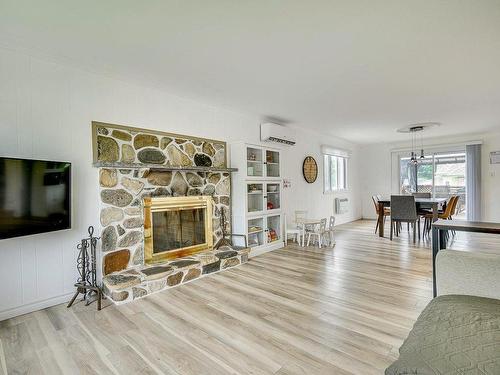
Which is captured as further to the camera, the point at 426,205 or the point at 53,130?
the point at 426,205

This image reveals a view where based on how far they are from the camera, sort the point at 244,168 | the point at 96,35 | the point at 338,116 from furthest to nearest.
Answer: the point at 338,116 → the point at 244,168 → the point at 96,35

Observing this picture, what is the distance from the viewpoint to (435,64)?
267 cm

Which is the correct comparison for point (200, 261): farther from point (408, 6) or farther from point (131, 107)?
point (408, 6)

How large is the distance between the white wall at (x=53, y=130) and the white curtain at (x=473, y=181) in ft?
23.3

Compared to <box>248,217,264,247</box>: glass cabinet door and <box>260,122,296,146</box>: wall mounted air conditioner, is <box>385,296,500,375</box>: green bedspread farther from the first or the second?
<box>260,122,296,146</box>: wall mounted air conditioner

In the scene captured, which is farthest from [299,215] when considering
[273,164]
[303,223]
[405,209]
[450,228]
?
[450,228]

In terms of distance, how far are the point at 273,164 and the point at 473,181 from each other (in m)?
5.14

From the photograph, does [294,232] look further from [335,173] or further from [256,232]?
[335,173]

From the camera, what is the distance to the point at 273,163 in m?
4.75

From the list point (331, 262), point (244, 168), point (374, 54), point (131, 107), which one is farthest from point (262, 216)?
point (374, 54)

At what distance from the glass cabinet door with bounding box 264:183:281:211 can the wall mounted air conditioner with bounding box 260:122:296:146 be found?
81cm

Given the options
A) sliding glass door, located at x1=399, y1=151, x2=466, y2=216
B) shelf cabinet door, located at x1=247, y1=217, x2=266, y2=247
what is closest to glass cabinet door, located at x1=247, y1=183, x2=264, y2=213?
shelf cabinet door, located at x1=247, y1=217, x2=266, y2=247

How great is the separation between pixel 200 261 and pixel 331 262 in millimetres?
1833

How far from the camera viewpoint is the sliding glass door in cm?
675
